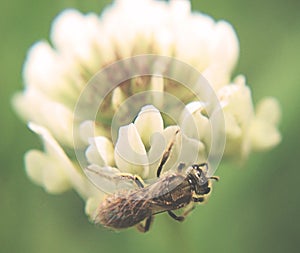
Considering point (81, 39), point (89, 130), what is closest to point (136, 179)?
point (89, 130)

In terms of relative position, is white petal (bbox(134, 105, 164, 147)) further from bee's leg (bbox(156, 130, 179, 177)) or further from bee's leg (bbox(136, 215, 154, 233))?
bee's leg (bbox(136, 215, 154, 233))

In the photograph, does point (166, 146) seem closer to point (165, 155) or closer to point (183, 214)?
point (165, 155)

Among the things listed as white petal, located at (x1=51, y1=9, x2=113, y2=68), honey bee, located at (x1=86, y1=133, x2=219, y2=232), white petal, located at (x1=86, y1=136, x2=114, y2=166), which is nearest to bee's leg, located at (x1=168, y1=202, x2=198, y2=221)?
honey bee, located at (x1=86, y1=133, x2=219, y2=232)

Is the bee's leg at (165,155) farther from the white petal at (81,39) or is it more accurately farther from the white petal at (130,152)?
the white petal at (81,39)

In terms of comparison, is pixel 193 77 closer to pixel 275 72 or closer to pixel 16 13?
pixel 275 72

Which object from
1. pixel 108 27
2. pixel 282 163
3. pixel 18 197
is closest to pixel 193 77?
pixel 108 27

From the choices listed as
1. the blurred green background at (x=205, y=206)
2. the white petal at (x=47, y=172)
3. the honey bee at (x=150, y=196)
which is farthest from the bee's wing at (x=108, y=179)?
the blurred green background at (x=205, y=206)

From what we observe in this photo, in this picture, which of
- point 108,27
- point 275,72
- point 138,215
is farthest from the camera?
point 275,72
